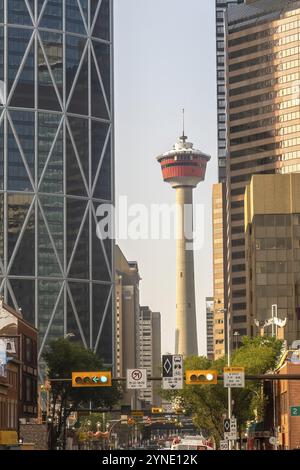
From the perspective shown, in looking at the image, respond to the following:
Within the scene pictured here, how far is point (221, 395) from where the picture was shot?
104 metres

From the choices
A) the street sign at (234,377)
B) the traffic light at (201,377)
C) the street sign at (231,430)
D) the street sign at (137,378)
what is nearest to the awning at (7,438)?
the street sign at (137,378)

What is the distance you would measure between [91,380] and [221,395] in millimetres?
32734

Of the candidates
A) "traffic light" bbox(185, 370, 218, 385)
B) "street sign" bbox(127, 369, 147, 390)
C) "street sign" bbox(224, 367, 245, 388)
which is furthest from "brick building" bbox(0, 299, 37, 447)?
"traffic light" bbox(185, 370, 218, 385)

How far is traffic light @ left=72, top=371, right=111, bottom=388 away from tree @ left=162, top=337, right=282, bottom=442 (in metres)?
30.1

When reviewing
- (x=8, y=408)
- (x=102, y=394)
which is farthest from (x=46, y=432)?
(x=102, y=394)

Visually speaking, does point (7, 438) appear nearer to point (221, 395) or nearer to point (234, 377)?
point (234, 377)

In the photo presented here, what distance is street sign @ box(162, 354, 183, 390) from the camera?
73.8 m

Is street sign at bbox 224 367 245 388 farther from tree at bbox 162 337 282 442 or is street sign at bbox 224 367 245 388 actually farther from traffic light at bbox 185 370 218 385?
tree at bbox 162 337 282 442

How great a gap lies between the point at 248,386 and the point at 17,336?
25.7 m

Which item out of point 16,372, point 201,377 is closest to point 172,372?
point 201,377

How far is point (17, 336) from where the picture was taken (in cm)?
11562
